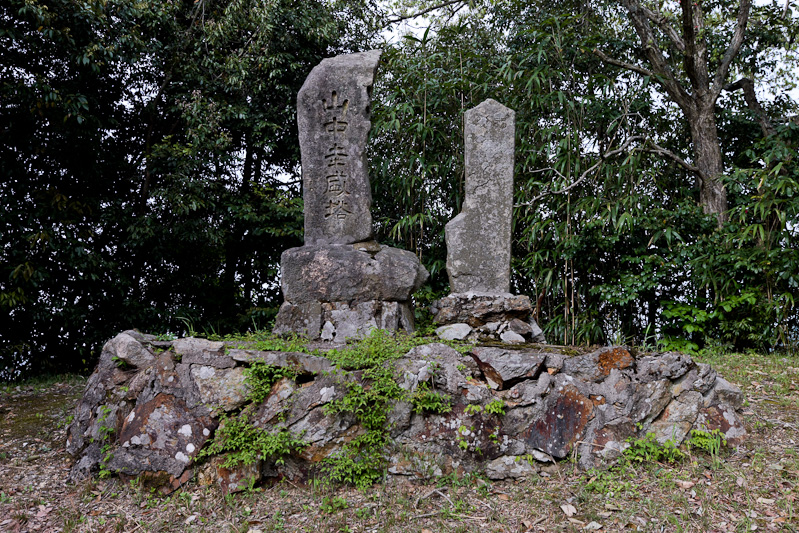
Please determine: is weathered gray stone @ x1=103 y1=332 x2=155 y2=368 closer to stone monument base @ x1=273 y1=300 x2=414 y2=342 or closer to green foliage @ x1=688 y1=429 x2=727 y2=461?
stone monument base @ x1=273 y1=300 x2=414 y2=342

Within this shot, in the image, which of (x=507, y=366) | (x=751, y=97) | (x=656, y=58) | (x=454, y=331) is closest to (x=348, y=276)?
(x=454, y=331)

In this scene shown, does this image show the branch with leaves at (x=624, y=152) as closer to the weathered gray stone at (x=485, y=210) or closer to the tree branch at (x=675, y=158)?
the tree branch at (x=675, y=158)

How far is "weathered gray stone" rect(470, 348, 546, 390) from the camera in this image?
3426 millimetres

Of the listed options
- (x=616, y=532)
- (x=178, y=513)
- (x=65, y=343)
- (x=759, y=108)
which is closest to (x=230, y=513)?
(x=178, y=513)

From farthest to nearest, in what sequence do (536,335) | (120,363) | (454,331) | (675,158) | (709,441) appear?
(675,158)
(536,335)
(454,331)
(120,363)
(709,441)

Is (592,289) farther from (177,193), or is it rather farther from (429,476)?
(177,193)

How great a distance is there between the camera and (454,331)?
4.03 meters

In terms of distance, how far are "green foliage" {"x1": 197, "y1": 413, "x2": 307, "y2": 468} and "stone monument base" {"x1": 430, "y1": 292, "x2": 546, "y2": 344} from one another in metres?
1.37

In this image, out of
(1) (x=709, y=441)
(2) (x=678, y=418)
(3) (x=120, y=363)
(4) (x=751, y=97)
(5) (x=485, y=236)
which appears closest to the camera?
(1) (x=709, y=441)

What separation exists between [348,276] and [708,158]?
5.15m

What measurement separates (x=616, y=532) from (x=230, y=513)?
6.61 feet

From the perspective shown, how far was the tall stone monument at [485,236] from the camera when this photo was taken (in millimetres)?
4203

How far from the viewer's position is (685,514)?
2713 millimetres

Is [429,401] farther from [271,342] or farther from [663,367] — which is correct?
[663,367]
